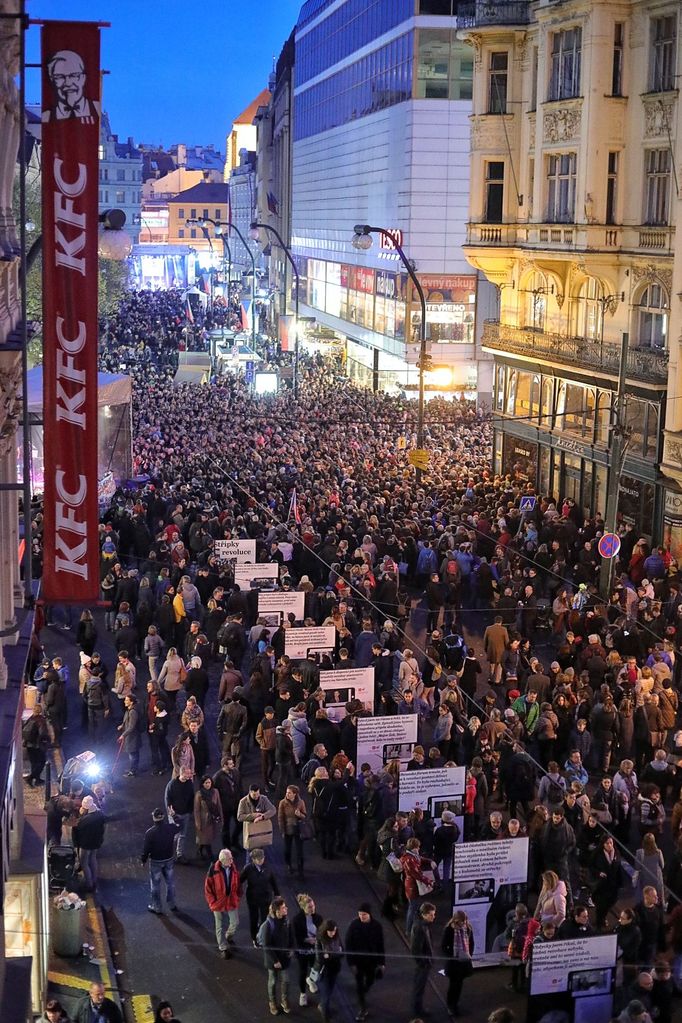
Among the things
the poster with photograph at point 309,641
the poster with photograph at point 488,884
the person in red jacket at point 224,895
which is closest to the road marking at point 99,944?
the person in red jacket at point 224,895

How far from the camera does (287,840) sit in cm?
1692

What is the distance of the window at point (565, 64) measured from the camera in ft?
121

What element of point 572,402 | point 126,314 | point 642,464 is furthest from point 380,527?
point 126,314

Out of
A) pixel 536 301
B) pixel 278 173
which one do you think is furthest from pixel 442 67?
pixel 278 173

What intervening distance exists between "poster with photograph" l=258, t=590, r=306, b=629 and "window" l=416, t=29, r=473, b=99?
43.3 metres

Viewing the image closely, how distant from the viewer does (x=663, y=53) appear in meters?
34.3

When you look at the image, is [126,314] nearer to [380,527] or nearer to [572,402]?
[572,402]

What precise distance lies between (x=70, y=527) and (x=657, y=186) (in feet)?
84.1

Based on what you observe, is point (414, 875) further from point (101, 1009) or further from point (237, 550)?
point (237, 550)

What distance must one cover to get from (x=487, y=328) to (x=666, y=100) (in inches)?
461

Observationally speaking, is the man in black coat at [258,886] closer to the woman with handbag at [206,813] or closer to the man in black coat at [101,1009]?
the woman with handbag at [206,813]

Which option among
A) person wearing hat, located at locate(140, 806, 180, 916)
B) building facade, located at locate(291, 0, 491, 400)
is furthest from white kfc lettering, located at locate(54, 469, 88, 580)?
building facade, located at locate(291, 0, 491, 400)

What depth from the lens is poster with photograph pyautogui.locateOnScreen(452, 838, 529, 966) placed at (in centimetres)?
1439

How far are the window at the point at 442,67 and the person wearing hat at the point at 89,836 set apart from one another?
51.1 metres
